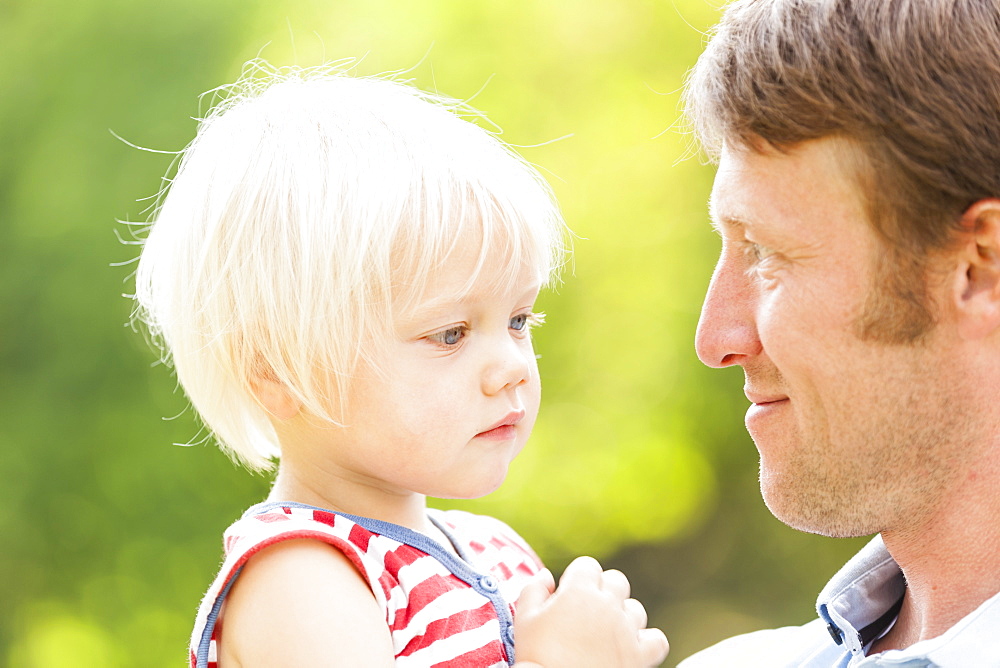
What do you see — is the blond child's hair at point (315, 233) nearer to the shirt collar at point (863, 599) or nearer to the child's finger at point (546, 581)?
the child's finger at point (546, 581)

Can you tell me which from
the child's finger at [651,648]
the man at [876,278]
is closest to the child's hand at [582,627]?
the child's finger at [651,648]

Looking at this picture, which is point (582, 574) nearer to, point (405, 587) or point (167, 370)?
point (405, 587)

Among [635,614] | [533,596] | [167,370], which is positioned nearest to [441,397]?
[533,596]

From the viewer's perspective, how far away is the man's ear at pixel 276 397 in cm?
179

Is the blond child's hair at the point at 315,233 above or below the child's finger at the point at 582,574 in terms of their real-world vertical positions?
above

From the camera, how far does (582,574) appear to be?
1819mm

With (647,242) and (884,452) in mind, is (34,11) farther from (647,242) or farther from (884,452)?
(884,452)

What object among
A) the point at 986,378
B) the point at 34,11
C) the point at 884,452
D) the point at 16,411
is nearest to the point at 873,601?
the point at 884,452

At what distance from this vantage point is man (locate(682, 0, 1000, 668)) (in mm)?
1573

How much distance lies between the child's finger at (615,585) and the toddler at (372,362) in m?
0.01

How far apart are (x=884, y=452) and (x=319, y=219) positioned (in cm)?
99

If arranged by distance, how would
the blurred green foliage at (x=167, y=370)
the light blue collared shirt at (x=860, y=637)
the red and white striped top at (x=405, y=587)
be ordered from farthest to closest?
1. the blurred green foliage at (x=167, y=370)
2. the red and white striped top at (x=405, y=587)
3. the light blue collared shirt at (x=860, y=637)

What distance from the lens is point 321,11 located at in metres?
6.43

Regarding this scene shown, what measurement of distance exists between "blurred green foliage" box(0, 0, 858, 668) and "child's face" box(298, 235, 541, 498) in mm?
4378
